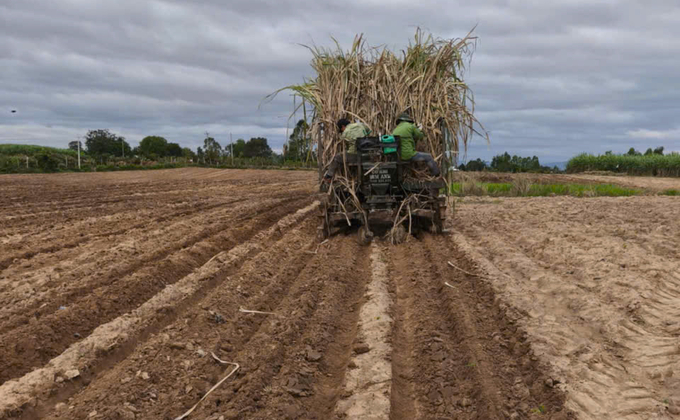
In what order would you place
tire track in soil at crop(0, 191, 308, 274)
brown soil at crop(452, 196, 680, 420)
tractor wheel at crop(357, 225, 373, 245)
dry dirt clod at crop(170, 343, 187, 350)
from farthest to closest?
tractor wheel at crop(357, 225, 373, 245)
tire track in soil at crop(0, 191, 308, 274)
dry dirt clod at crop(170, 343, 187, 350)
brown soil at crop(452, 196, 680, 420)

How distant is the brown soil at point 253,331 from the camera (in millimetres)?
3564

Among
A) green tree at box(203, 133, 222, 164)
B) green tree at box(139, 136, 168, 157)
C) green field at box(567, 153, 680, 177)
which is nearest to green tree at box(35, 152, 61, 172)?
green tree at box(203, 133, 222, 164)

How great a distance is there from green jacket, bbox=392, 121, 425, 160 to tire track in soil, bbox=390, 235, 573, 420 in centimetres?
289

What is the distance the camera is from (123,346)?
443 cm

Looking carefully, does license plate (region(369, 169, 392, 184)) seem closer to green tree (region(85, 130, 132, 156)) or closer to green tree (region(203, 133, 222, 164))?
green tree (region(203, 133, 222, 164))

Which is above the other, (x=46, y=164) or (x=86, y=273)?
(x=46, y=164)

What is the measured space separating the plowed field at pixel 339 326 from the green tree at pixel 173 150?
70.8 metres

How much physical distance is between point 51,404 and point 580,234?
7.79 m

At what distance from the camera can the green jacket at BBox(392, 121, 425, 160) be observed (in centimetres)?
855

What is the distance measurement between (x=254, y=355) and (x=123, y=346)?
1.14 meters

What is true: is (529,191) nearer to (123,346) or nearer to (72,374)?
(123,346)

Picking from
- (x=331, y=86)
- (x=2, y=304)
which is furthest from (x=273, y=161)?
(x=2, y=304)

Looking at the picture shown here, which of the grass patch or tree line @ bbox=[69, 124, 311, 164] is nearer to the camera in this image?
the grass patch

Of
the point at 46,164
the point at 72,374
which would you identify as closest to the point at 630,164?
the point at 46,164
